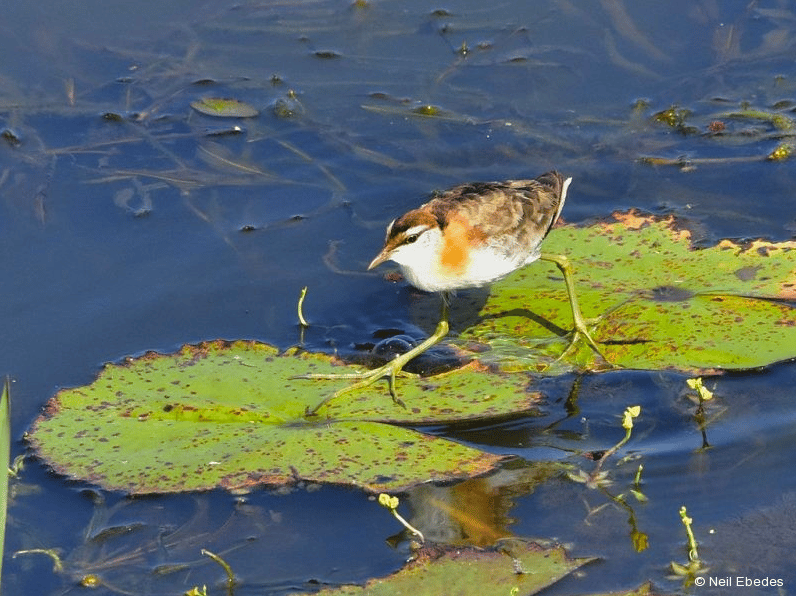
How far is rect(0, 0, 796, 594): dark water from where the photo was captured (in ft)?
19.2

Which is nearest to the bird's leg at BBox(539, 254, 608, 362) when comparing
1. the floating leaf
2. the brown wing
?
the brown wing

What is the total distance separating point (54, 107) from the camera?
9930 mm

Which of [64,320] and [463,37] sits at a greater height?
[463,37]

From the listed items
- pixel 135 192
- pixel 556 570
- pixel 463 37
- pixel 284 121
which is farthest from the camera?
pixel 463 37

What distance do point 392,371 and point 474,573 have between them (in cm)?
171

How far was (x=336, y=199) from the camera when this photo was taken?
900cm

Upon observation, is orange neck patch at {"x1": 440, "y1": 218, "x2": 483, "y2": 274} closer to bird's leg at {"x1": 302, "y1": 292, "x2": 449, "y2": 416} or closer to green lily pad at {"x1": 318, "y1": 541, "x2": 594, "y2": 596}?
bird's leg at {"x1": 302, "y1": 292, "x2": 449, "y2": 416}

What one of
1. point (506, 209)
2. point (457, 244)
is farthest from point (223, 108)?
point (457, 244)

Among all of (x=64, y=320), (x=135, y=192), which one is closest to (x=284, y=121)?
(x=135, y=192)

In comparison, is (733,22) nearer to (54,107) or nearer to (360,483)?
(54,107)

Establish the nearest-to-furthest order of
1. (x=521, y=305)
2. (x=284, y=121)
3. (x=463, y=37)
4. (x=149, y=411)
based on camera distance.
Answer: (x=149, y=411)
(x=521, y=305)
(x=284, y=121)
(x=463, y=37)

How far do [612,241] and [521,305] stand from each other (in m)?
0.81

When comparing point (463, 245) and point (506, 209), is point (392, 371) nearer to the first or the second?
point (463, 245)

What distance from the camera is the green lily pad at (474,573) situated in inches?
203
